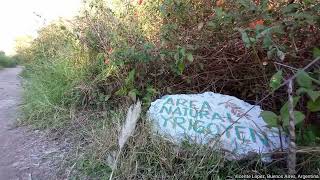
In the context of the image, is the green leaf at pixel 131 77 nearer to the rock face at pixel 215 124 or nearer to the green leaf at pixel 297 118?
the rock face at pixel 215 124

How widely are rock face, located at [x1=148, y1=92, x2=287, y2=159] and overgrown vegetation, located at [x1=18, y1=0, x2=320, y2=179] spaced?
0.29 ft

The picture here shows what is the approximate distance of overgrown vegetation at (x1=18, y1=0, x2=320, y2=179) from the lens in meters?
2.19

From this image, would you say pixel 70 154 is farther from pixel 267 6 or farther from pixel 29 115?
pixel 267 6

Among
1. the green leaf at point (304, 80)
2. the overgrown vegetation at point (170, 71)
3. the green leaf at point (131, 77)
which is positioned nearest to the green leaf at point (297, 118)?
the overgrown vegetation at point (170, 71)

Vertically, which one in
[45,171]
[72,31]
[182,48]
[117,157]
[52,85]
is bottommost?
[45,171]

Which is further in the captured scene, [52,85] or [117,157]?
[52,85]

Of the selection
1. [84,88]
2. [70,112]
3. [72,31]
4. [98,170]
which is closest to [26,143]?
[70,112]

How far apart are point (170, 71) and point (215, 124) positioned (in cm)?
87

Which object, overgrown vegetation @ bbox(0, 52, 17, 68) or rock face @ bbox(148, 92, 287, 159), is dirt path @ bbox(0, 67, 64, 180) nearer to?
rock face @ bbox(148, 92, 287, 159)

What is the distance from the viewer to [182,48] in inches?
108

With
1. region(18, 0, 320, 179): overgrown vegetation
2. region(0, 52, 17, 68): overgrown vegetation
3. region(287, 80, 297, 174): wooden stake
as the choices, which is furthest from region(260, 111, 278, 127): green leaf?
region(0, 52, 17, 68): overgrown vegetation

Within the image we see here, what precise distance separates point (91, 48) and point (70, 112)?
28.8 inches

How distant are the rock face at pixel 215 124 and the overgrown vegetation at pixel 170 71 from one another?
0.29ft

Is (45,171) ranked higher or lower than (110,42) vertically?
lower
